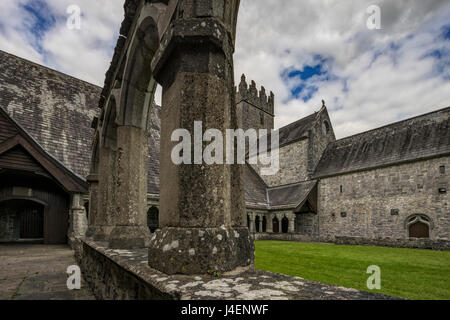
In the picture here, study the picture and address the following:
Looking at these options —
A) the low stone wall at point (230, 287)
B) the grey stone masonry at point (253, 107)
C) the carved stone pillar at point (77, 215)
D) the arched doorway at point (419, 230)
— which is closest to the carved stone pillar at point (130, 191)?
the low stone wall at point (230, 287)

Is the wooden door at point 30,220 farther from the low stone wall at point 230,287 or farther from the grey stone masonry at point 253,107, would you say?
the grey stone masonry at point 253,107

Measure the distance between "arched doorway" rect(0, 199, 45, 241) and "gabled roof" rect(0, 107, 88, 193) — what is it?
4.98 m

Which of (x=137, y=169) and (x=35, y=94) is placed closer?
(x=137, y=169)

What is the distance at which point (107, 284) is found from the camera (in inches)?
116

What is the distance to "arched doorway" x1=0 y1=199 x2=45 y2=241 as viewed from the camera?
502 inches

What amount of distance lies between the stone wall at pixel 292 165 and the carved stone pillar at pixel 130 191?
706 inches


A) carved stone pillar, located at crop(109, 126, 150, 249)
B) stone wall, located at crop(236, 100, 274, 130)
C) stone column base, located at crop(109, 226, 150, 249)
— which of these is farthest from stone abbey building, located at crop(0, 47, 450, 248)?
stone wall, located at crop(236, 100, 274, 130)

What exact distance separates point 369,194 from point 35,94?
18.7 m

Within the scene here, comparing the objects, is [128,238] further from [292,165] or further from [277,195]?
[292,165]

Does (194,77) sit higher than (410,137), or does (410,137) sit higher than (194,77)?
(410,137)
